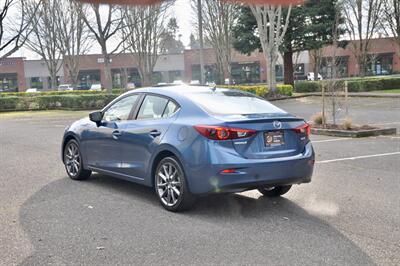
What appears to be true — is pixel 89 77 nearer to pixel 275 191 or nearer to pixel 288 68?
pixel 288 68

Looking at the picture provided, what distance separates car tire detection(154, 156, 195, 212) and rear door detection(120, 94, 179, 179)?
285 mm

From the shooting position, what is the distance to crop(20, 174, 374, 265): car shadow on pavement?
14.6ft

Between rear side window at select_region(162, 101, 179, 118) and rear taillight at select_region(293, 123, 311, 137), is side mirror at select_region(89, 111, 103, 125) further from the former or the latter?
rear taillight at select_region(293, 123, 311, 137)

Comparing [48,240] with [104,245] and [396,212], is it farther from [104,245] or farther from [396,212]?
[396,212]

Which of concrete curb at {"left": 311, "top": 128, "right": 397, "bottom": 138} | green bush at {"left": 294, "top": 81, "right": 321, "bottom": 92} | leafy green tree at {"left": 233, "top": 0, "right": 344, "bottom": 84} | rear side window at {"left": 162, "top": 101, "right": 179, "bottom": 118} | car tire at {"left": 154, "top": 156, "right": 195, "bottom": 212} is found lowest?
concrete curb at {"left": 311, "top": 128, "right": 397, "bottom": 138}

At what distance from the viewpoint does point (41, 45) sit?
151 ft

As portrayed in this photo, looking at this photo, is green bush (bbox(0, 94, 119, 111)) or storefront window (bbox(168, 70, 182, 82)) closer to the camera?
green bush (bbox(0, 94, 119, 111))

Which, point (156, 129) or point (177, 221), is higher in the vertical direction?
point (156, 129)

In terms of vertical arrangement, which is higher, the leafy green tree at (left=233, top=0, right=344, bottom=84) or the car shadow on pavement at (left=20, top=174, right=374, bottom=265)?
the leafy green tree at (left=233, top=0, right=344, bottom=84)

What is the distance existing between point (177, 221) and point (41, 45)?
4389 cm

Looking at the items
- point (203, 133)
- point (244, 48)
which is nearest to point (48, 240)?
point (203, 133)

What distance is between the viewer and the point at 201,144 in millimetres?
5641

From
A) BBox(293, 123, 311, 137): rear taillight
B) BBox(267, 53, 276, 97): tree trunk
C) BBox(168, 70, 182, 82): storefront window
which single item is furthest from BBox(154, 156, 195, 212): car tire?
BBox(168, 70, 182, 82): storefront window

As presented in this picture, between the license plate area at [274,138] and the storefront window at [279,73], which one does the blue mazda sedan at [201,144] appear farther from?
the storefront window at [279,73]
